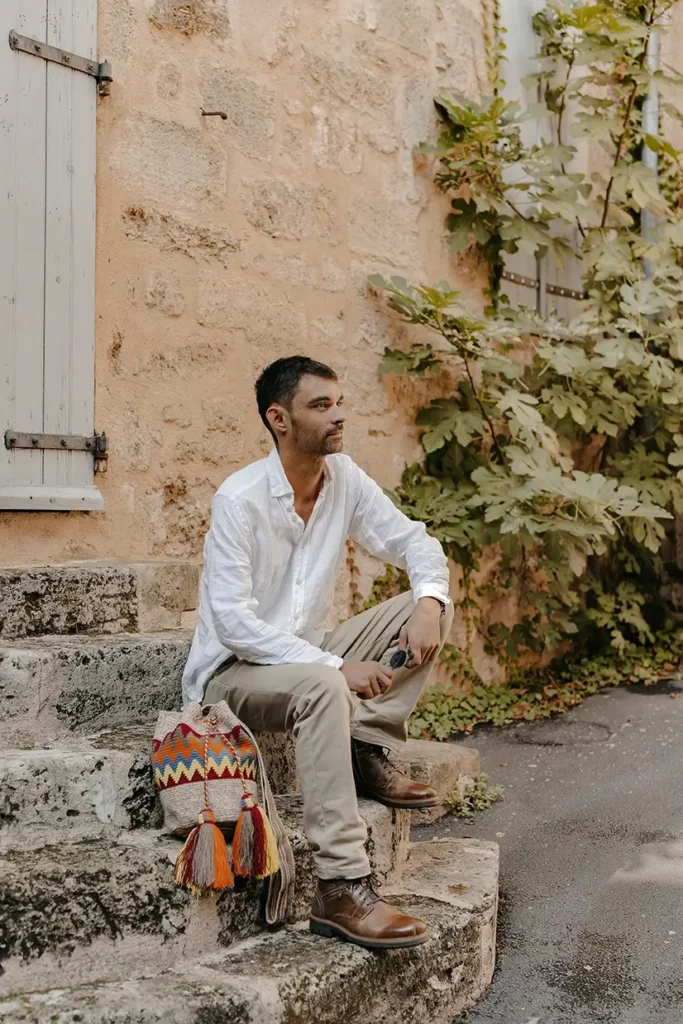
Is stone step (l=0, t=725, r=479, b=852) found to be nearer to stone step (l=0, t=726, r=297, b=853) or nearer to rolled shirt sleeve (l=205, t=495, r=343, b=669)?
stone step (l=0, t=726, r=297, b=853)

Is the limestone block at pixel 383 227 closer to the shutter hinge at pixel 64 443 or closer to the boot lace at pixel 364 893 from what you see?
the shutter hinge at pixel 64 443

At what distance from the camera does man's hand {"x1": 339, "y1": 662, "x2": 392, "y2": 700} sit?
2701 millimetres

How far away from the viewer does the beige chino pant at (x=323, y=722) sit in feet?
8.07

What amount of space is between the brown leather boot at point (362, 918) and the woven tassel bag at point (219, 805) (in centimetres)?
10

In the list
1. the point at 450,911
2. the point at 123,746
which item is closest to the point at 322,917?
the point at 450,911

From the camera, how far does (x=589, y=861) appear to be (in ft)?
11.2

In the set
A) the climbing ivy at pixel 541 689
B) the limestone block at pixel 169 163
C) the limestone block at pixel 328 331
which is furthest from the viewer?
the climbing ivy at pixel 541 689

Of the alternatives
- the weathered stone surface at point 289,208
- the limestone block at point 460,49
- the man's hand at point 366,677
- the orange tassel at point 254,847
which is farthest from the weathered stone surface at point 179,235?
the orange tassel at point 254,847

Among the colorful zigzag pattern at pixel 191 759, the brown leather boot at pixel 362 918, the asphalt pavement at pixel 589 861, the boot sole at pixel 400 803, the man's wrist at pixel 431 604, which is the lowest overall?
the asphalt pavement at pixel 589 861

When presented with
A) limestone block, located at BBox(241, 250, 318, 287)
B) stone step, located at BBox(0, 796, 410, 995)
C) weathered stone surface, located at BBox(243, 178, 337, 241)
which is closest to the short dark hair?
stone step, located at BBox(0, 796, 410, 995)

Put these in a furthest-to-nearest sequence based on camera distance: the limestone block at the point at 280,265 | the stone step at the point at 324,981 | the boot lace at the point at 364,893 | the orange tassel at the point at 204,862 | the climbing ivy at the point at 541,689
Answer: the climbing ivy at the point at 541,689 < the limestone block at the point at 280,265 < the boot lace at the point at 364,893 < the orange tassel at the point at 204,862 < the stone step at the point at 324,981

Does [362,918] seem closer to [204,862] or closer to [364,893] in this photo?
[364,893]

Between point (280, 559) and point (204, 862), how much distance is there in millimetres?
867

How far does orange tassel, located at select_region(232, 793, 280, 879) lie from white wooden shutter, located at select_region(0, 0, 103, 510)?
1547 millimetres
